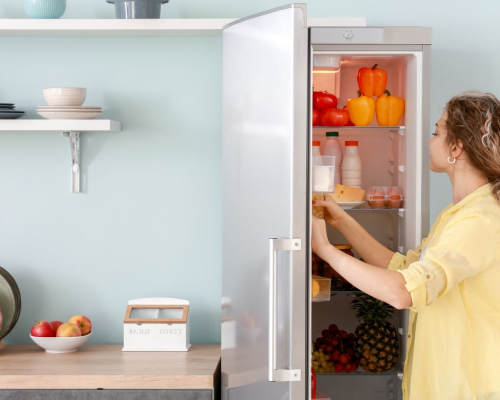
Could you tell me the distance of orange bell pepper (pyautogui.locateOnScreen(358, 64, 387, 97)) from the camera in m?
2.27

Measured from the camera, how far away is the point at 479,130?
1.79 m

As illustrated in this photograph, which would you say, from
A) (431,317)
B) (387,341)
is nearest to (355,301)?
(387,341)

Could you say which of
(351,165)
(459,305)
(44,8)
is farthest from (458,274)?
(44,8)

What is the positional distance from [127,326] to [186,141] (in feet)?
2.62

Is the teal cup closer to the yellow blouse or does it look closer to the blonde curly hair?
the blonde curly hair

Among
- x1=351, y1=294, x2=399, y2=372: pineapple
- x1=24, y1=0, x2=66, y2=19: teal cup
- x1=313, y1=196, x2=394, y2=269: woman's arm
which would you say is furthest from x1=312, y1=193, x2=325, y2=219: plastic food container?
x1=24, y1=0, x2=66, y2=19: teal cup

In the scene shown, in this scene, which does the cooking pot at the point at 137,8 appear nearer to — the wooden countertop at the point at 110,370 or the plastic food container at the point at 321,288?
the plastic food container at the point at 321,288

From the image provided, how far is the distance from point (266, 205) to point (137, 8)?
3.49 feet

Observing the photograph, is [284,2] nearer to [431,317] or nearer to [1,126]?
[1,126]

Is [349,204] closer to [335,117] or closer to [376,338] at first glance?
[335,117]

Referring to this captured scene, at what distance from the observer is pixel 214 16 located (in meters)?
2.56

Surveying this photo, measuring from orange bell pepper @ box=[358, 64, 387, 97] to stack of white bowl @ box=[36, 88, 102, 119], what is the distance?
1042mm

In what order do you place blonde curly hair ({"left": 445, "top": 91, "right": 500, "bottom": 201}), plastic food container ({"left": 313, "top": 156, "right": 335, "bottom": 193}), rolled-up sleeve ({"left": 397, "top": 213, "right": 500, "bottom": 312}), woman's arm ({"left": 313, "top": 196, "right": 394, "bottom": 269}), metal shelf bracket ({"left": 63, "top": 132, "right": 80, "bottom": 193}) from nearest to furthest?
rolled-up sleeve ({"left": 397, "top": 213, "right": 500, "bottom": 312}) → blonde curly hair ({"left": 445, "top": 91, "right": 500, "bottom": 201}) → plastic food container ({"left": 313, "top": 156, "right": 335, "bottom": 193}) → woman's arm ({"left": 313, "top": 196, "right": 394, "bottom": 269}) → metal shelf bracket ({"left": 63, "top": 132, "right": 80, "bottom": 193})

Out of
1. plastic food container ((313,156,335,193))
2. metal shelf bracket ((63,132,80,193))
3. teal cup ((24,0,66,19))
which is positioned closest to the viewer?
plastic food container ((313,156,335,193))
